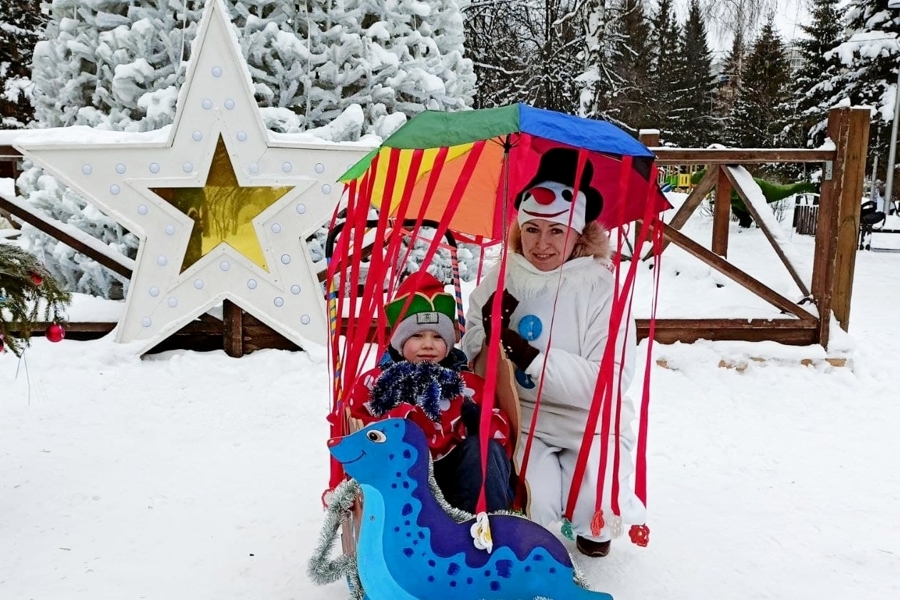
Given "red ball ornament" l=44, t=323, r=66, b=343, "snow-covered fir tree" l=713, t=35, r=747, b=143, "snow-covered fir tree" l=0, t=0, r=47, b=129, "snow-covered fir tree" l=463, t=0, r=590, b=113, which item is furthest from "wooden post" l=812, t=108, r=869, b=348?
"snow-covered fir tree" l=713, t=35, r=747, b=143

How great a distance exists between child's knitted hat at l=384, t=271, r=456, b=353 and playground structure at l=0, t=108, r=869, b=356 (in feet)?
9.44

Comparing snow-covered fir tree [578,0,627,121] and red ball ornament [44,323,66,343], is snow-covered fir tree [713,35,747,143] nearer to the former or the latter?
snow-covered fir tree [578,0,627,121]

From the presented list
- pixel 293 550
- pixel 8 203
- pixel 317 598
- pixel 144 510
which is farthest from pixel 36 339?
pixel 317 598

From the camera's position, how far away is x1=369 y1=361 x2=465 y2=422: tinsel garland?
7.62ft

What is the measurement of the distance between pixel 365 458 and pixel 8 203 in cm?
405

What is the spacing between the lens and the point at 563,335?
2.72 m

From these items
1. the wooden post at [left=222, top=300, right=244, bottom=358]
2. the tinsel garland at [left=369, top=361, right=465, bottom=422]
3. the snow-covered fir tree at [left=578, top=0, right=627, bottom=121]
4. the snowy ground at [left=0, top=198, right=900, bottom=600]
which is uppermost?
the snow-covered fir tree at [left=578, top=0, right=627, bottom=121]

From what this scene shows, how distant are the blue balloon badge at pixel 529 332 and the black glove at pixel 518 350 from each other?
17 cm

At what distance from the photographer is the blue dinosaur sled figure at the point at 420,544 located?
6.66 ft

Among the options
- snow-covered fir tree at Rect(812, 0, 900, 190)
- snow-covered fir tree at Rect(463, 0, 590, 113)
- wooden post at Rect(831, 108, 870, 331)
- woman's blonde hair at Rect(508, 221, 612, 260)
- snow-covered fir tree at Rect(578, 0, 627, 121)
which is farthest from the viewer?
snow-covered fir tree at Rect(812, 0, 900, 190)

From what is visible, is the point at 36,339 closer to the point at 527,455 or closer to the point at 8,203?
the point at 8,203

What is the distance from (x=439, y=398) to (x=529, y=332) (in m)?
0.55

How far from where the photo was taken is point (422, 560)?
2.03m

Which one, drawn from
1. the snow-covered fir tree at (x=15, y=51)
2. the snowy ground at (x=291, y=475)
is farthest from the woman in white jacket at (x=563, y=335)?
the snow-covered fir tree at (x=15, y=51)
